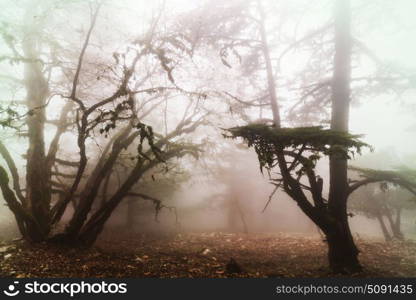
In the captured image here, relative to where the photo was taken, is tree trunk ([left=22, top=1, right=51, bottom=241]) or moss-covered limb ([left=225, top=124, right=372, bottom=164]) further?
tree trunk ([left=22, top=1, right=51, bottom=241])

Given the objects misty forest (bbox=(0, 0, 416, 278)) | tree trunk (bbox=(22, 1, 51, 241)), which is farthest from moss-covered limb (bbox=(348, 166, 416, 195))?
tree trunk (bbox=(22, 1, 51, 241))

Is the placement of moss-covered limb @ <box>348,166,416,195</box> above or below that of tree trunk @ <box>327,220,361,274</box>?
above

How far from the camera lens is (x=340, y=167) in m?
9.21

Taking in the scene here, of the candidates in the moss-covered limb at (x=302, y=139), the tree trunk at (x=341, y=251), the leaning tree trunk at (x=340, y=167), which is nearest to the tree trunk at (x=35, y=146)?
the moss-covered limb at (x=302, y=139)

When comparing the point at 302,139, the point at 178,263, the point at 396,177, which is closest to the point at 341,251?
the point at 396,177

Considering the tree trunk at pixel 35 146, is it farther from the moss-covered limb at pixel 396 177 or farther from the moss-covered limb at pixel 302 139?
the moss-covered limb at pixel 396 177

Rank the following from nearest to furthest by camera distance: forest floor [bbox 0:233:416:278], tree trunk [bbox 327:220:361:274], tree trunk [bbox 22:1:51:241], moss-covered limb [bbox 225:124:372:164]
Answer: moss-covered limb [bbox 225:124:372:164], forest floor [bbox 0:233:416:278], tree trunk [bbox 327:220:361:274], tree trunk [bbox 22:1:51:241]

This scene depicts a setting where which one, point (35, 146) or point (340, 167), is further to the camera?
point (35, 146)

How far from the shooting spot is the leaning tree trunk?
8.70m

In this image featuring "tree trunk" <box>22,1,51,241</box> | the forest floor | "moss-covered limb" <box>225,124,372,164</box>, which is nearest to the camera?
"moss-covered limb" <box>225,124,372,164</box>

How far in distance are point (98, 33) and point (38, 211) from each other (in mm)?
7385

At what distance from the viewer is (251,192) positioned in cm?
3353

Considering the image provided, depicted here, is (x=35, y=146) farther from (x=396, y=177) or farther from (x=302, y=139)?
(x=396, y=177)

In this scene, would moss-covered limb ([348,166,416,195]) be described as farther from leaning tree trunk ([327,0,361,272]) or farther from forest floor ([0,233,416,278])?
forest floor ([0,233,416,278])
